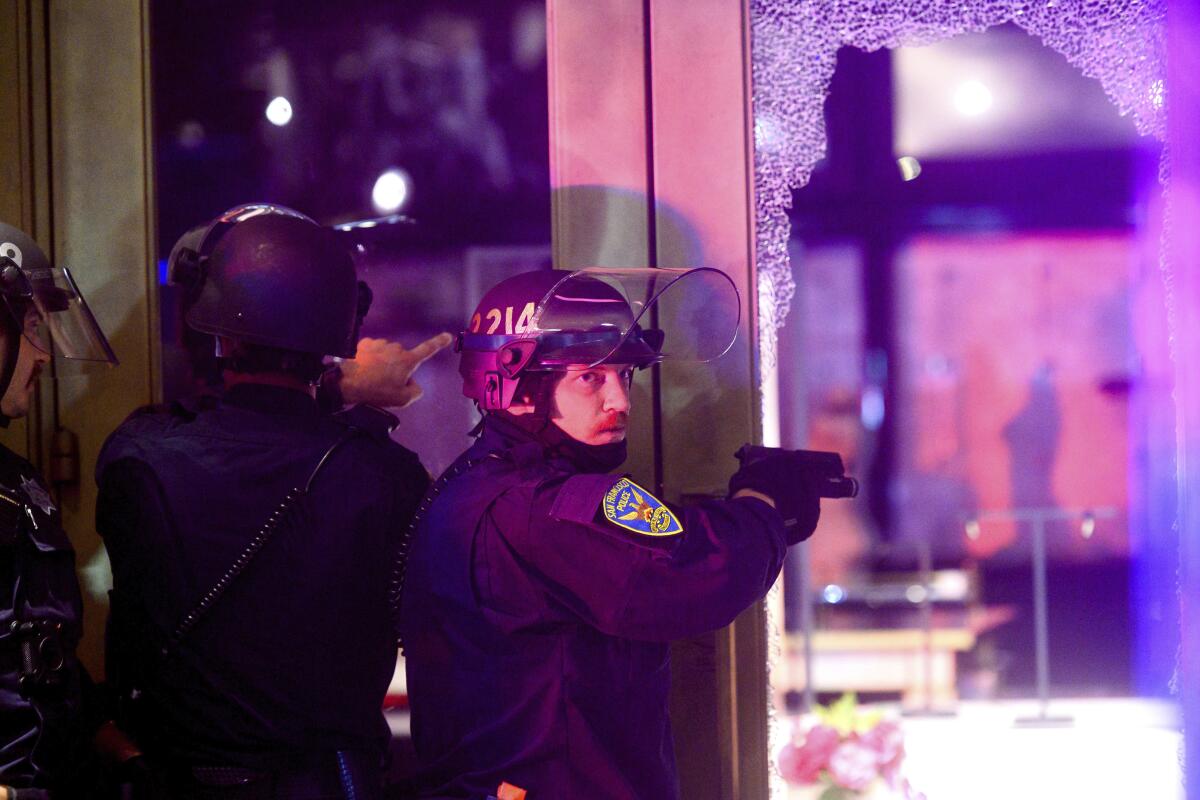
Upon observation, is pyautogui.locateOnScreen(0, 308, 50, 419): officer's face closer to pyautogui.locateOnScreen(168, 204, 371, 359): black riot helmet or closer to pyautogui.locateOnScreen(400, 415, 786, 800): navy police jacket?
pyautogui.locateOnScreen(168, 204, 371, 359): black riot helmet

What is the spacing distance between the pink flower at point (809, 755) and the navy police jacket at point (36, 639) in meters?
1.17

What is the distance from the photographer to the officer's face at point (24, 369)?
1.64m

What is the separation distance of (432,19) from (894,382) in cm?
108

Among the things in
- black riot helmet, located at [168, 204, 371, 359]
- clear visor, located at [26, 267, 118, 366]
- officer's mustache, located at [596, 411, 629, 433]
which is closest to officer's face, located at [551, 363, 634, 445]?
officer's mustache, located at [596, 411, 629, 433]

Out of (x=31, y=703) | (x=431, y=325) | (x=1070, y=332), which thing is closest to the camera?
(x=31, y=703)

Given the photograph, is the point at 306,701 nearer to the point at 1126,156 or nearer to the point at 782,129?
the point at 782,129

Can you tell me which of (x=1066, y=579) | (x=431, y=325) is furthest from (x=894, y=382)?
(x=431, y=325)

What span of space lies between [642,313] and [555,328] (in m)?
0.13

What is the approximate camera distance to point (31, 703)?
1.47 meters

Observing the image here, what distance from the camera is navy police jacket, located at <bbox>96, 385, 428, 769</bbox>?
67.5 inches

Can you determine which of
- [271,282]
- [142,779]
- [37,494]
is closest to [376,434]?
[271,282]

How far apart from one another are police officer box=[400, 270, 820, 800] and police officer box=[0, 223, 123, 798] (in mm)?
449

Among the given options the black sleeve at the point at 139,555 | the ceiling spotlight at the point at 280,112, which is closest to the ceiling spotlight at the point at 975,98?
the ceiling spotlight at the point at 280,112

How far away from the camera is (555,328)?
1643 mm
